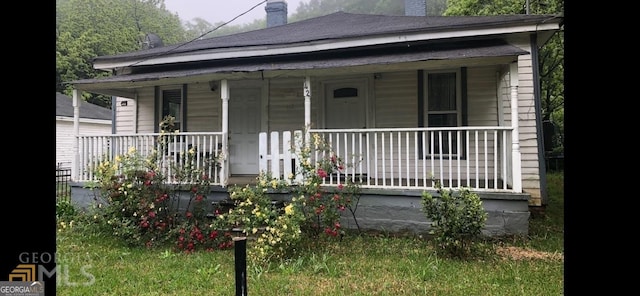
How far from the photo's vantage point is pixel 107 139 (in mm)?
7547

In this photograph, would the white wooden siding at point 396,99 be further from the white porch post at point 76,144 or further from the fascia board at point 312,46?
the white porch post at point 76,144

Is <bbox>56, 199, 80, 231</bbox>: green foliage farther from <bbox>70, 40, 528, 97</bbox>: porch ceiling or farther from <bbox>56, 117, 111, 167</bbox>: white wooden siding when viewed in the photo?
<bbox>56, 117, 111, 167</bbox>: white wooden siding

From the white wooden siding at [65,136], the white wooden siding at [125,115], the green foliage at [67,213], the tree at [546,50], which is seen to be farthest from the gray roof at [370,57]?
the white wooden siding at [65,136]

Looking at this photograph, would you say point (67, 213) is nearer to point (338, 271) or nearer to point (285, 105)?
point (285, 105)

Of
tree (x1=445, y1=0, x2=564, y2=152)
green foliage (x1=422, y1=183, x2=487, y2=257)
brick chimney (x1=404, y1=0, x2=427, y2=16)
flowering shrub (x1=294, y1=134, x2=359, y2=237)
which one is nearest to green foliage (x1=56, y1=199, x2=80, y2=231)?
flowering shrub (x1=294, y1=134, x2=359, y2=237)

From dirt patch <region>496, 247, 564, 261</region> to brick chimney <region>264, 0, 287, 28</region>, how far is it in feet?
30.5

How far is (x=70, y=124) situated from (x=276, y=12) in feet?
39.9

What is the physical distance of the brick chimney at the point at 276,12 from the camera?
11883mm

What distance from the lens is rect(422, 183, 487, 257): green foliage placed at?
15.6 feet

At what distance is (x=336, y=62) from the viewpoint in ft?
21.5

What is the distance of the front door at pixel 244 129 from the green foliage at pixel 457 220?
15.4 ft

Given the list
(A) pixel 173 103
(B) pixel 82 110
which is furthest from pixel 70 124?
(A) pixel 173 103
